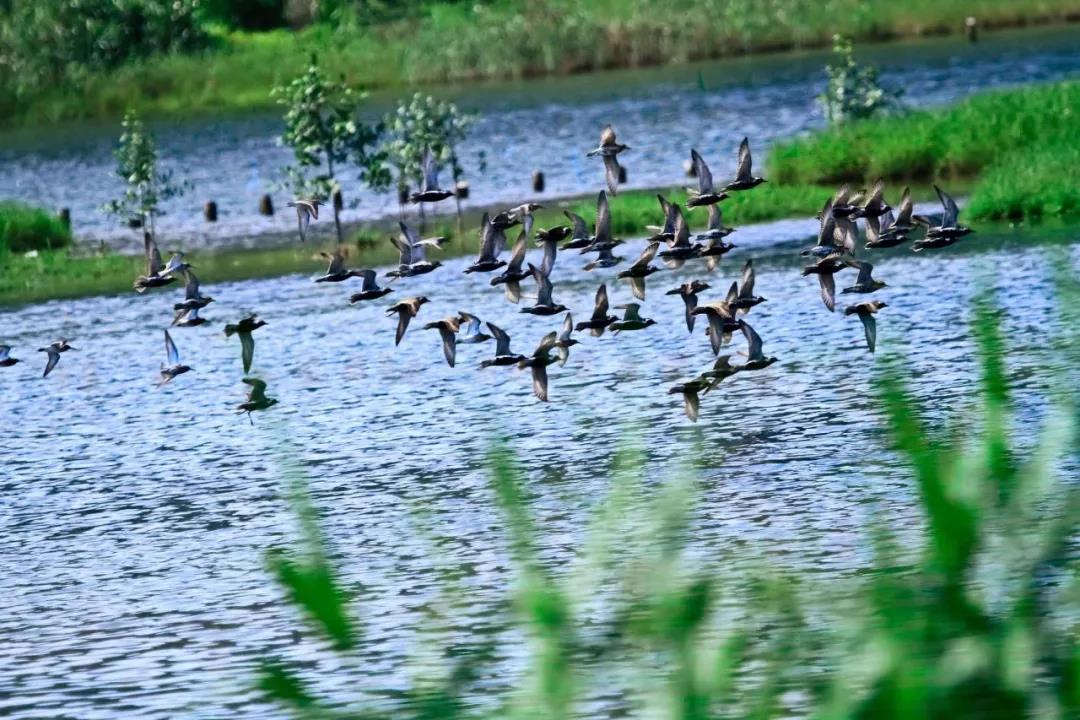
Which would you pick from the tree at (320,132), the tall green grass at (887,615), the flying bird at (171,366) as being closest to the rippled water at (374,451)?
the flying bird at (171,366)

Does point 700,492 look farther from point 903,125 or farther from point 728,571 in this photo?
point 903,125

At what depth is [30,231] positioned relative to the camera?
36594 mm

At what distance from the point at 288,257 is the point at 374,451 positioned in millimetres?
15633

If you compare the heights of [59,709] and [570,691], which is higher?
[570,691]

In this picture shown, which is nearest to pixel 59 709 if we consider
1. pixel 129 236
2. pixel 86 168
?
pixel 129 236

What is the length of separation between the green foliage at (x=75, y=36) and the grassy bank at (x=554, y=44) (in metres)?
0.51

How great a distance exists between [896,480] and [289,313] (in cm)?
1436

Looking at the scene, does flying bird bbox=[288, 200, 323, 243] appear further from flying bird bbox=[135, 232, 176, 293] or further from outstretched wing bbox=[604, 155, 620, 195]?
outstretched wing bbox=[604, 155, 620, 195]

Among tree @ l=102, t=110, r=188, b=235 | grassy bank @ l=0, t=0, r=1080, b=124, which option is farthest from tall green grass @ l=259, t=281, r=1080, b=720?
grassy bank @ l=0, t=0, r=1080, b=124

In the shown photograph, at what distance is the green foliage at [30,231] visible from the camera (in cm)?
3634

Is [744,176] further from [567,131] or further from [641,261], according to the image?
[567,131]

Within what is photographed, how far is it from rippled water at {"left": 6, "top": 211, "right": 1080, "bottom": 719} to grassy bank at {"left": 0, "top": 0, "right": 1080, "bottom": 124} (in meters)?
36.5

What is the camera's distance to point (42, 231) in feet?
121

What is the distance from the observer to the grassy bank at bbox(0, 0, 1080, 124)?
66000 mm
